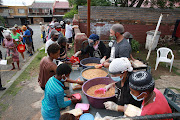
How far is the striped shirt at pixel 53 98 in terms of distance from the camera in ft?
6.61

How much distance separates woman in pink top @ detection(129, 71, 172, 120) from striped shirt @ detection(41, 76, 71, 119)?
1.14 m

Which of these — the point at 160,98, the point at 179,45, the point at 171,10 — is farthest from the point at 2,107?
the point at 171,10

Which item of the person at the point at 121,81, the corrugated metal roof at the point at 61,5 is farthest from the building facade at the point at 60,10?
the person at the point at 121,81

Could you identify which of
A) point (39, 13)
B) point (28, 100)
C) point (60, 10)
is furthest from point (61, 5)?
point (28, 100)

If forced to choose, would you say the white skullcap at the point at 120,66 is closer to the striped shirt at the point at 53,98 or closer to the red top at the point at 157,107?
the red top at the point at 157,107

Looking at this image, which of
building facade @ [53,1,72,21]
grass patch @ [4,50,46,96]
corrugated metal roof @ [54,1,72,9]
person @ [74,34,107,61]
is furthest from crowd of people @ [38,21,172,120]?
corrugated metal roof @ [54,1,72,9]

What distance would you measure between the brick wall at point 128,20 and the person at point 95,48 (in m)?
5.53

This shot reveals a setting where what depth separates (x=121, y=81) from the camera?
81.7 inches

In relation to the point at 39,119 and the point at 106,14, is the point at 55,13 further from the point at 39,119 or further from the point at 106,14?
the point at 39,119

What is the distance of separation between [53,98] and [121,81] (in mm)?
1152

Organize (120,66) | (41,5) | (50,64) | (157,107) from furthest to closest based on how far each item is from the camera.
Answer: (41,5) < (50,64) < (120,66) < (157,107)

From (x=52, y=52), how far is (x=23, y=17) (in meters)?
38.6

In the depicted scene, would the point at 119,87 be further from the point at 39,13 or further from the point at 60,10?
the point at 60,10

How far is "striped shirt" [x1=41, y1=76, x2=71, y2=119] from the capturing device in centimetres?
201
